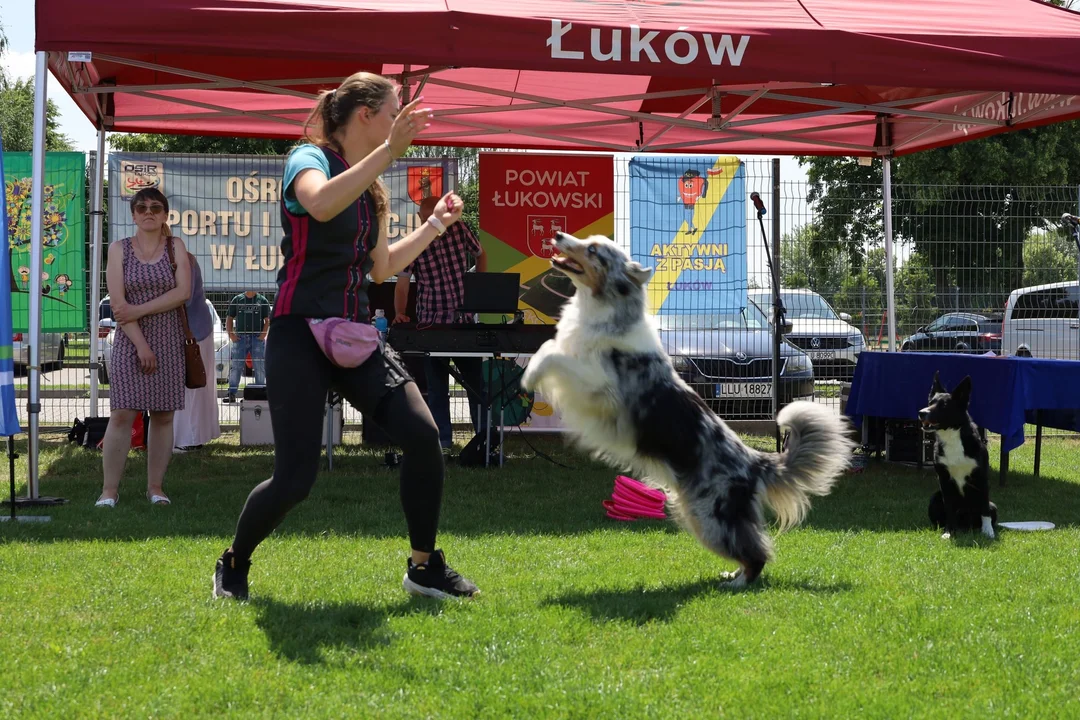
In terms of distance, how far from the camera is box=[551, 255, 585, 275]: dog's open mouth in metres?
4.23

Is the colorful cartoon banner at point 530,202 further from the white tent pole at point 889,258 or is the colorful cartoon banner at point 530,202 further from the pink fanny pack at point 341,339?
the pink fanny pack at point 341,339

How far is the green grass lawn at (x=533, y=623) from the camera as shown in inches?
106

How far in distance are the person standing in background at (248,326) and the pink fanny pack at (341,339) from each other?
6.30m

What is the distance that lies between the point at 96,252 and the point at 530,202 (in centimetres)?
381

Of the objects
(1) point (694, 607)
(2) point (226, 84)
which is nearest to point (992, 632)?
(1) point (694, 607)

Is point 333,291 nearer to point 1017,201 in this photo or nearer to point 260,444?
point 260,444

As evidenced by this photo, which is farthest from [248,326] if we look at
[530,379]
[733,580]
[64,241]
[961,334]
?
[961,334]

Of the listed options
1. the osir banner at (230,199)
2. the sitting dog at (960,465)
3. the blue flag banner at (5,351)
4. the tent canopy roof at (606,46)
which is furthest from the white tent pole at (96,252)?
the sitting dog at (960,465)

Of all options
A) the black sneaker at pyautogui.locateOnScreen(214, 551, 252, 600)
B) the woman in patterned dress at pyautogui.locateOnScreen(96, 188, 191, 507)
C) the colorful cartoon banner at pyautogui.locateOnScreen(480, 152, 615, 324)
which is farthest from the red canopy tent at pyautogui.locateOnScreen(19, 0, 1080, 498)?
the black sneaker at pyautogui.locateOnScreen(214, 551, 252, 600)

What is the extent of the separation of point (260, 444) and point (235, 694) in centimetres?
623

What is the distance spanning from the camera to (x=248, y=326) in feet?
31.4

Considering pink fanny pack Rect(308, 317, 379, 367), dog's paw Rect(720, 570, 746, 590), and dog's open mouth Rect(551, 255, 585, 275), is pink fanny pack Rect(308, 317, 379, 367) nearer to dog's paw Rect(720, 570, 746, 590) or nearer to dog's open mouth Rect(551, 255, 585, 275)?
dog's open mouth Rect(551, 255, 585, 275)

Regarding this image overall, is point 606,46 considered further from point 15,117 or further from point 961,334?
point 15,117

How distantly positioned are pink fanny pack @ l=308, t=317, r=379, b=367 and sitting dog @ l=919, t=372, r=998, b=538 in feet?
10.4
